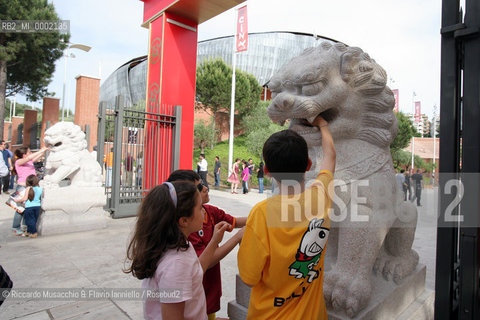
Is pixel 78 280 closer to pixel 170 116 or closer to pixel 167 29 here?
pixel 170 116

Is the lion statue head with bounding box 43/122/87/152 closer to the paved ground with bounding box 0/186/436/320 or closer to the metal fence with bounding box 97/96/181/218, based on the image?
the metal fence with bounding box 97/96/181/218

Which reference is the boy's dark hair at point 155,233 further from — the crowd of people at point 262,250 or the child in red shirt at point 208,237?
the child in red shirt at point 208,237

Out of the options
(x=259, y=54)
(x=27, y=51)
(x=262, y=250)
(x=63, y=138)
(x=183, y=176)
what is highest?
(x=259, y=54)

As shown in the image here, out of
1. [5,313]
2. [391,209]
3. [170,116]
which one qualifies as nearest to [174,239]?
[391,209]

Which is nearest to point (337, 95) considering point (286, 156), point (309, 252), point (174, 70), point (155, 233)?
point (286, 156)

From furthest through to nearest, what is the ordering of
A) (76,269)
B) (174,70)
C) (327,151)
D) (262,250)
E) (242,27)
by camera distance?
(242,27) → (174,70) → (76,269) → (327,151) → (262,250)

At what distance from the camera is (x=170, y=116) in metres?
6.50

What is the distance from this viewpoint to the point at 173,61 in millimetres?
7289

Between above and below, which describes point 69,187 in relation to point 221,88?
below

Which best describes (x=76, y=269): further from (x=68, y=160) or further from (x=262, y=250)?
(x=262, y=250)

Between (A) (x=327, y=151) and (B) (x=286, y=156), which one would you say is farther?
(A) (x=327, y=151)

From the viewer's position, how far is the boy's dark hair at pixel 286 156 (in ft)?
3.93

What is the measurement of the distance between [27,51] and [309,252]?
58.6ft

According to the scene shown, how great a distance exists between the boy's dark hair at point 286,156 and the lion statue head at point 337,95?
1.88 feet
